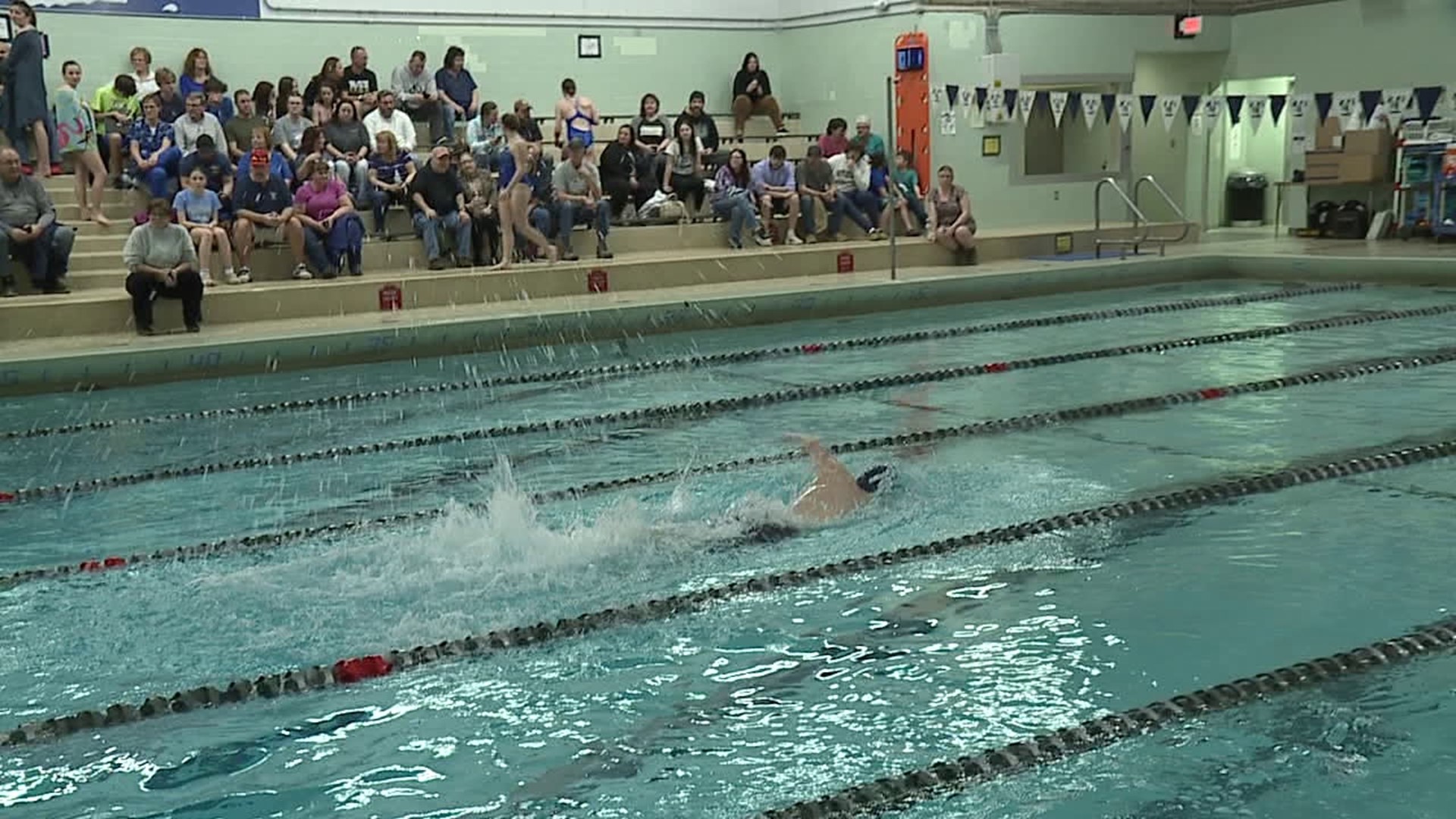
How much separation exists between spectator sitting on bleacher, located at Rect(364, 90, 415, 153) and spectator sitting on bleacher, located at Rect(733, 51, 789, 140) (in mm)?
4354

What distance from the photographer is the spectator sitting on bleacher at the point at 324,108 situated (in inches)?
461

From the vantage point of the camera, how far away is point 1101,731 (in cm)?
308

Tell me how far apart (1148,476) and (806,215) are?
27.1ft

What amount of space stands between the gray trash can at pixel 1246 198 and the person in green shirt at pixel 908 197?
5.82 m

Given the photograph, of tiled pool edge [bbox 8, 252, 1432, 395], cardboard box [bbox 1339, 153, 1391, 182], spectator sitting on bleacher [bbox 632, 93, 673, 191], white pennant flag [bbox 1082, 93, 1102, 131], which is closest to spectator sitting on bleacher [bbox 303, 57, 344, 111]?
spectator sitting on bleacher [bbox 632, 93, 673, 191]

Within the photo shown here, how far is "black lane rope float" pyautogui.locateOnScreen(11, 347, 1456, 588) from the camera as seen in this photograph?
15.7 feet

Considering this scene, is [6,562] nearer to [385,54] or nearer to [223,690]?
[223,690]

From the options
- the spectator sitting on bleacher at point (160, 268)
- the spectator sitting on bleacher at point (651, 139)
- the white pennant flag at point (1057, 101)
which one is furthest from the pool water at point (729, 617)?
the white pennant flag at point (1057, 101)

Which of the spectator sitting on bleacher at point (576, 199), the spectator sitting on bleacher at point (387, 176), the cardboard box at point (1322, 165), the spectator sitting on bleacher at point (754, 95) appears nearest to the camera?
the spectator sitting on bleacher at point (387, 176)

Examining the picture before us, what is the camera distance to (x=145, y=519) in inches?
213

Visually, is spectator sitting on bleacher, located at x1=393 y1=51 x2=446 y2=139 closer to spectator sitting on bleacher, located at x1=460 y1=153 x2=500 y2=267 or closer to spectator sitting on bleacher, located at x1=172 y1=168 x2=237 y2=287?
spectator sitting on bleacher, located at x1=460 y1=153 x2=500 y2=267

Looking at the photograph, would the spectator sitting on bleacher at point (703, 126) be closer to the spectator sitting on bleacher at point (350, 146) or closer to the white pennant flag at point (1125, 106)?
the spectator sitting on bleacher at point (350, 146)

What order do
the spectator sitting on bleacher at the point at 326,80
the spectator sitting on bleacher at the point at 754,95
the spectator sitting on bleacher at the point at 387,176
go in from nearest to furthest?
1. the spectator sitting on bleacher at the point at 387,176
2. the spectator sitting on bleacher at the point at 326,80
3. the spectator sitting on bleacher at the point at 754,95

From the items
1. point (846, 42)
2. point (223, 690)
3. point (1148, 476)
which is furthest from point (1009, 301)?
point (223, 690)
